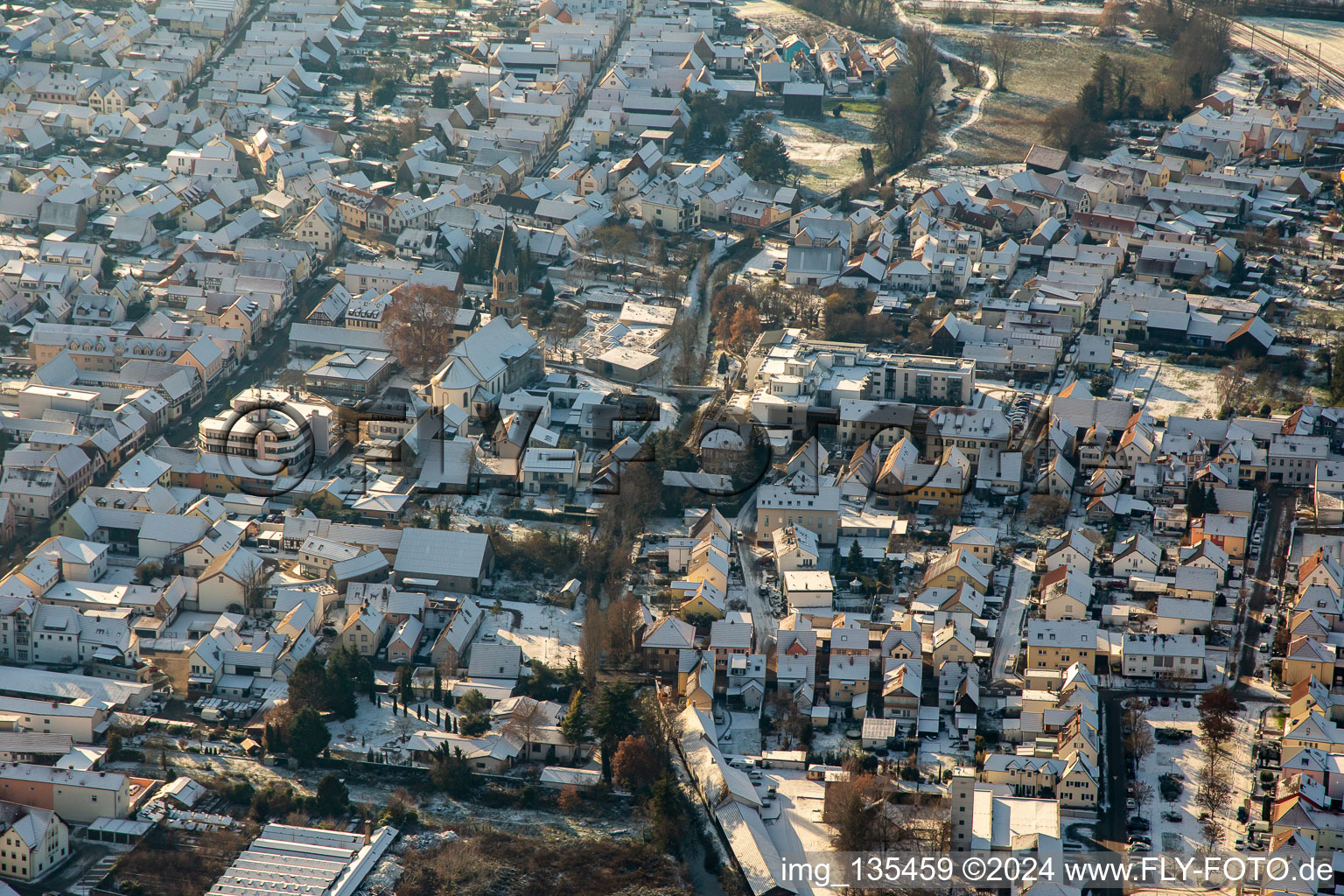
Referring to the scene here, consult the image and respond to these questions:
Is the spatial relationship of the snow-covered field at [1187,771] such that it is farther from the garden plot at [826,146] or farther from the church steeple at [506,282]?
the garden plot at [826,146]

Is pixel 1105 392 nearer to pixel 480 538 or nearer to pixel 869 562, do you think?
pixel 869 562

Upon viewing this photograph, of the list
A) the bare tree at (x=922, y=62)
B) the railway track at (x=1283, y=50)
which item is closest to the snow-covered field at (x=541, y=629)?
the bare tree at (x=922, y=62)

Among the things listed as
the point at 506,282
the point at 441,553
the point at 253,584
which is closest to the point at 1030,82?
the point at 506,282

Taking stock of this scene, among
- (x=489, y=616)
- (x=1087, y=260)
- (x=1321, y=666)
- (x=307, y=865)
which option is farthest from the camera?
(x=1087, y=260)

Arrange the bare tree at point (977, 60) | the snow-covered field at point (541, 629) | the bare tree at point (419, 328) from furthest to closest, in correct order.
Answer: the bare tree at point (977, 60)
the bare tree at point (419, 328)
the snow-covered field at point (541, 629)

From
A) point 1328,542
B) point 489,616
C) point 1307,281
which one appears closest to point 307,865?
point 489,616

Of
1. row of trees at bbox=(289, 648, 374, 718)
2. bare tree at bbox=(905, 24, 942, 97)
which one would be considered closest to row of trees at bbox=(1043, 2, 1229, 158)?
bare tree at bbox=(905, 24, 942, 97)

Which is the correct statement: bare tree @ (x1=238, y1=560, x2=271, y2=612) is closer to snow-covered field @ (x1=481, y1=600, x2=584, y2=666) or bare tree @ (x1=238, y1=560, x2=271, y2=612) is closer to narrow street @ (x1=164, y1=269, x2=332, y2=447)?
snow-covered field @ (x1=481, y1=600, x2=584, y2=666)
